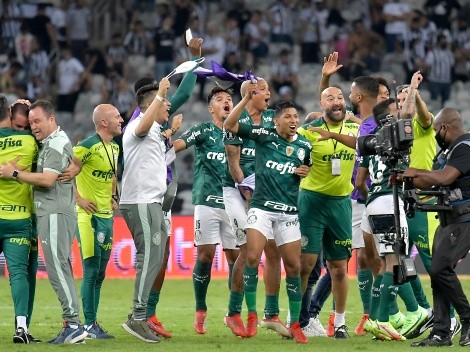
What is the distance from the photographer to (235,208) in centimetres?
1348

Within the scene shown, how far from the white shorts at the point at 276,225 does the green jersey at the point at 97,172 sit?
173 cm

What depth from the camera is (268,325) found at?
12477mm

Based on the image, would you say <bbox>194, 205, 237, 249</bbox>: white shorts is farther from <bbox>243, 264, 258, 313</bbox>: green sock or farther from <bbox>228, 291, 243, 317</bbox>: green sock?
<bbox>243, 264, 258, 313</bbox>: green sock

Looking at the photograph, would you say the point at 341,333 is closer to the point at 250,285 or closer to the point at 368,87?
the point at 250,285

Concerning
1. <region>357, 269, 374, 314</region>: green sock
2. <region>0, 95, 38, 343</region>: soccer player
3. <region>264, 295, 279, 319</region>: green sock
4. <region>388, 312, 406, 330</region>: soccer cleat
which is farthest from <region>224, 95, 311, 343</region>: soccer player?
<region>0, 95, 38, 343</region>: soccer player

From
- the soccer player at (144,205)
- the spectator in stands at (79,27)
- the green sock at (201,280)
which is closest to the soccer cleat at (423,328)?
the green sock at (201,280)

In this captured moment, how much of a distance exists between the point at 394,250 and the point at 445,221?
57cm

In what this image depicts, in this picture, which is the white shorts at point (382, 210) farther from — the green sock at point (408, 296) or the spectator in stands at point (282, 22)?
the spectator in stands at point (282, 22)

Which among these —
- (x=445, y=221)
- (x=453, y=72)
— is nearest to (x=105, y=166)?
(x=445, y=221)

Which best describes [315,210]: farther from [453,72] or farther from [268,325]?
[453,72]

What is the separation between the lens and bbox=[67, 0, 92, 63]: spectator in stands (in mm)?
28703

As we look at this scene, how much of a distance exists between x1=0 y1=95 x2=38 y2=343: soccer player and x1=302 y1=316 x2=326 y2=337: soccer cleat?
10.1ft

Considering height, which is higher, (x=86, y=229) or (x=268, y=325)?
(x=86, y=229)

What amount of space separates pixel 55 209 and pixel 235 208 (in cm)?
248
